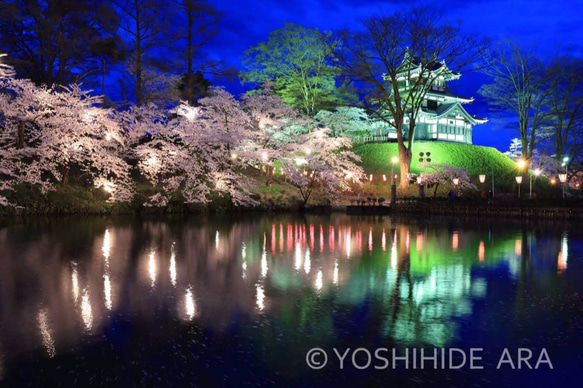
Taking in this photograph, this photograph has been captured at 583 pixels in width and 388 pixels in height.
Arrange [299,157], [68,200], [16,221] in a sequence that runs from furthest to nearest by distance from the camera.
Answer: [299,157]
[68,200]
[16,221]

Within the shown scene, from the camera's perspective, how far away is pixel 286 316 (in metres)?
7.41

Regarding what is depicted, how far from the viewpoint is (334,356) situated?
5738 millimetres

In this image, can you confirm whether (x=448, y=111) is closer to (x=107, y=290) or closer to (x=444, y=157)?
(x=444, y=157)

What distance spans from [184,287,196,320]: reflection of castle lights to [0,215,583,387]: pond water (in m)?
0.07

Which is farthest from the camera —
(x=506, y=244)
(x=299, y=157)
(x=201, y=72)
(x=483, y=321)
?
(x=201, y=72)

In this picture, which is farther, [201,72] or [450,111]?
[450,111]

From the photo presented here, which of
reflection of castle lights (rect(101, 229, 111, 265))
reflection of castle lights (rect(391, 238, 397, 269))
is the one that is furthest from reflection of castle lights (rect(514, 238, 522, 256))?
reflection of castle lights (rect(101, 229, 111, 265))

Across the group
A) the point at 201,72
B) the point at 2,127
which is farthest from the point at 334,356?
the point at 201,72

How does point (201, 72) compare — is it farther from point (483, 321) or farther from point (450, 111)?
point (450, 111)

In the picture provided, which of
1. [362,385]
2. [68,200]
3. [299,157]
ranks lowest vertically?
[362,385]

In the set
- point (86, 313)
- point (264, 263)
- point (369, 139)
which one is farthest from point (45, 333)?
point (369, 139)

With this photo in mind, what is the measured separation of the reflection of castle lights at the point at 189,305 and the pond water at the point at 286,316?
0.07m

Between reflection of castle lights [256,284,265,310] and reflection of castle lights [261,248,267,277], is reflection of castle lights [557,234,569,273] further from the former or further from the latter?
reflection of castle lights [256,284,265,310]

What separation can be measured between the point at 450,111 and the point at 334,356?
6626cm
